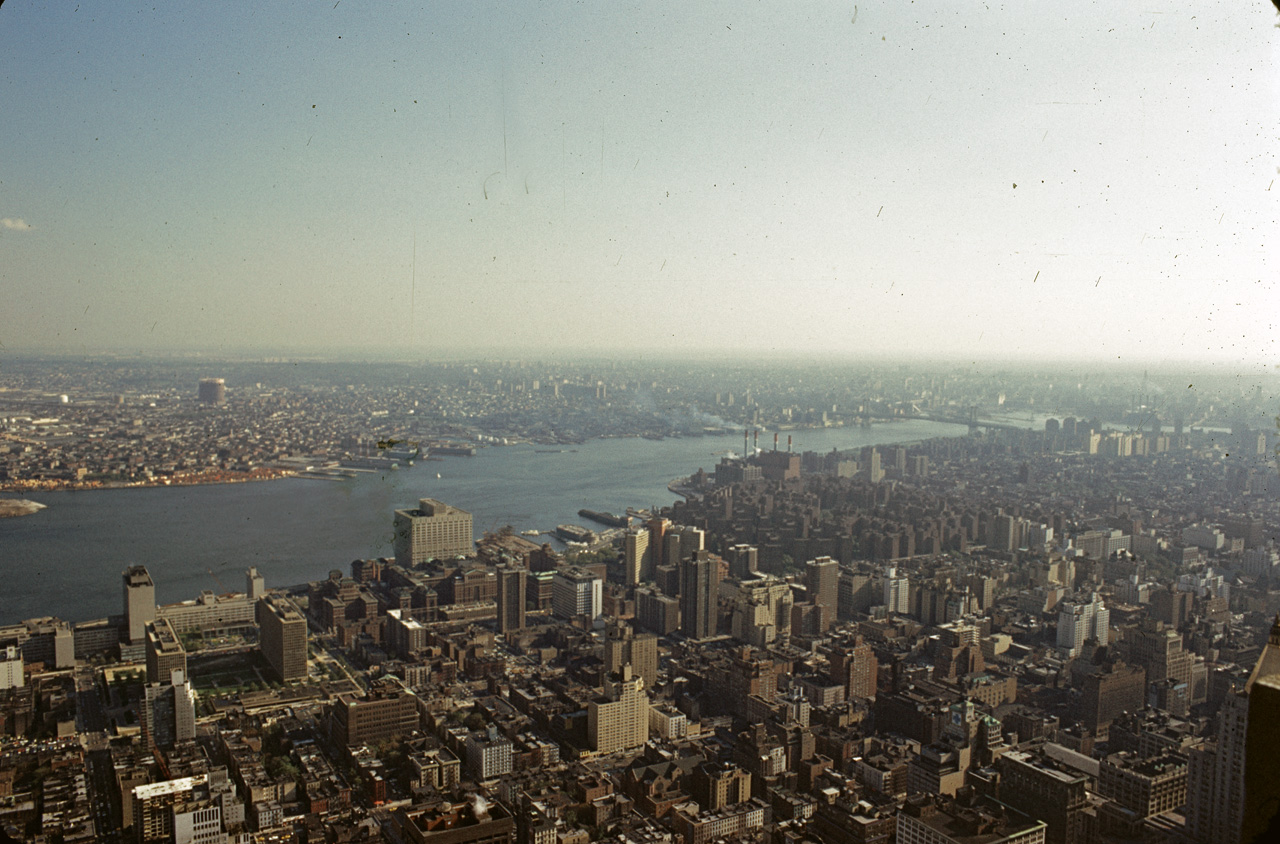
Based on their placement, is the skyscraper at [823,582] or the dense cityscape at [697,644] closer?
the dense cityscape at [697,644]

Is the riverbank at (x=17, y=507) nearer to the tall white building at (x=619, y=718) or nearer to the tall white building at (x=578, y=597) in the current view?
the tall white building at (x=578, y=597)

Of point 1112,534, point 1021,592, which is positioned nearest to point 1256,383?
point 1021,592

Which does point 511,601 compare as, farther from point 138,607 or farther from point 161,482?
point 161,482

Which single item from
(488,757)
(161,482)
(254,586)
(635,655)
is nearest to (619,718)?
(488,757)

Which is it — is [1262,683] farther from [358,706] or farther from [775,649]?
[775,649]

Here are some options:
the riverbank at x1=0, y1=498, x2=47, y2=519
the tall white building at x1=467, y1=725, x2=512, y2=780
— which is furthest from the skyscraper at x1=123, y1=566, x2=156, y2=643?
the tall white building at x1=467, y1=725, x2=512, y2=780

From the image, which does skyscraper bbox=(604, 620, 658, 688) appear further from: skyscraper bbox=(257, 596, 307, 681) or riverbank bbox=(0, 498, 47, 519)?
riverbank bbox=(0, 498, 47, 519)

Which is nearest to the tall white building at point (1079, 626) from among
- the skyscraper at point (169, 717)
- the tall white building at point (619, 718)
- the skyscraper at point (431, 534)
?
the tall white building at point (619, 718)
